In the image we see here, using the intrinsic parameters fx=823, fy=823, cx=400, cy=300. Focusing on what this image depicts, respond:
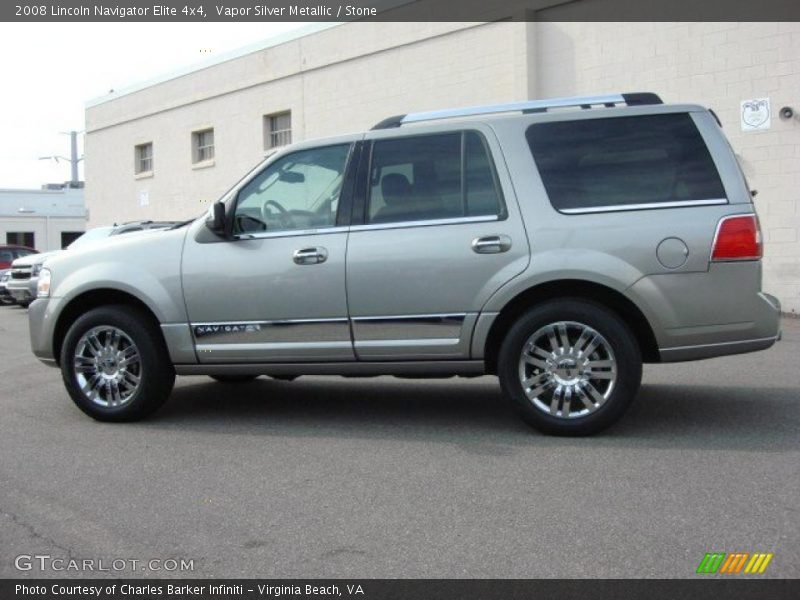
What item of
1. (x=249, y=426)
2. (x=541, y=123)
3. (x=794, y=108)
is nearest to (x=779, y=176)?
(x=794, y=108)

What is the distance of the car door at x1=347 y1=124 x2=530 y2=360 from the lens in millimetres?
5387

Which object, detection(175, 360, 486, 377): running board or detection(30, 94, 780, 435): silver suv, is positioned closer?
detection(30, 94, 780, 435): silver suv

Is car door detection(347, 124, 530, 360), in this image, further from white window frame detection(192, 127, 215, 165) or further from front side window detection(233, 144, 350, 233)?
→ white window frame detection(192, 127, 215, 165)

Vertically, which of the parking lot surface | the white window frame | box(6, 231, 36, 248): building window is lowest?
the parking lot surface

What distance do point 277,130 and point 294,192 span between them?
51.3 feet

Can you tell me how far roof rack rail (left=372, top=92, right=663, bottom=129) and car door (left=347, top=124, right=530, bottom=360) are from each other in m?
0.15

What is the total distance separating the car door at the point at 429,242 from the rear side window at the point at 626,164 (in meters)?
0.36

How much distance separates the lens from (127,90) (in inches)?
1020

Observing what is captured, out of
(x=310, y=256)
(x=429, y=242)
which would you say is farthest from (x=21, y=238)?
(x=429, y=242)

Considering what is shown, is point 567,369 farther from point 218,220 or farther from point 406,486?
point 218,220

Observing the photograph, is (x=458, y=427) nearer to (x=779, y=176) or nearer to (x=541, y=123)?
(x=541, y=123)

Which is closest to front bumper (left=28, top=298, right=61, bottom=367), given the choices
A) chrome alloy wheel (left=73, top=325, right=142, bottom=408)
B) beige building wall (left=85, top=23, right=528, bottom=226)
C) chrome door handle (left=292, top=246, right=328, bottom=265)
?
chrome alloy wheel (left=73, top=325, right=142, bottom=408)

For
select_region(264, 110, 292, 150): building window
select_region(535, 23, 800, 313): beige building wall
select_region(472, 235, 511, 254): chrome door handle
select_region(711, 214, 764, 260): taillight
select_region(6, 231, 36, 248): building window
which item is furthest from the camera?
select_region(6, 231, 36, 248): building window

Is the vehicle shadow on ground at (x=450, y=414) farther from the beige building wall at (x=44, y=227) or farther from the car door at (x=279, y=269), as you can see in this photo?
the beige building wall at (x=44, y=227)
